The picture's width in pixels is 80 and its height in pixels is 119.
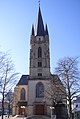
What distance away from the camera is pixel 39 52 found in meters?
62.5

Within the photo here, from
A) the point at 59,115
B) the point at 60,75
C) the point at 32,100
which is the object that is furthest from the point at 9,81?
the point at 59,115

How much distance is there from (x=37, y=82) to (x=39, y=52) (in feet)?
29.1

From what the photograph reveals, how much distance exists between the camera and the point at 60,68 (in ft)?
111

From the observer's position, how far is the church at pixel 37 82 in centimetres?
5725

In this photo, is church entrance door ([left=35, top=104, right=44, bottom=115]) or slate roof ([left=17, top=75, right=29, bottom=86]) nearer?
church entrance door ([left=35, top=104, right=44, bottom=115])

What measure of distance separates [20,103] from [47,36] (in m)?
20.5

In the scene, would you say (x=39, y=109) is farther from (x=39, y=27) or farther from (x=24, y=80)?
(x=39, y=27)

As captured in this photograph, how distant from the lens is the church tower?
2368 inches

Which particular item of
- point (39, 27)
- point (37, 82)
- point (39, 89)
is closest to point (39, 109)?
point (39, 89)

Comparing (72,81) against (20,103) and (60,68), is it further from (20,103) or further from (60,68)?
(20,103)

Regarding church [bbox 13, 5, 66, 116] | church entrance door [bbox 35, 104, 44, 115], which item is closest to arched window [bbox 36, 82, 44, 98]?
church [bbox 13, 5, 66, 116]

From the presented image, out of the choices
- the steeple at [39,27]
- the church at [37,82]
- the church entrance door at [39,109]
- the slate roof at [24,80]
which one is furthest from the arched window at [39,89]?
the steeple at [39,27]

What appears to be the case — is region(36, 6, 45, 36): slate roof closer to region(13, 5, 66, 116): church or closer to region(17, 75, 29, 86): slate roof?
region(13, 5, 66, 116): church

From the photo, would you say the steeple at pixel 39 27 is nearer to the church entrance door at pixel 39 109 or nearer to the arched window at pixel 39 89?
the arched window at pixel 39 89
